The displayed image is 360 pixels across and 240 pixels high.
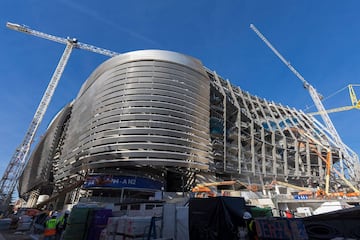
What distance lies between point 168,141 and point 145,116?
21.1 feet

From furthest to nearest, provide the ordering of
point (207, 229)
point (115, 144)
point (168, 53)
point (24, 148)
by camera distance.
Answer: point (24, 148) → point (168, 53) → point (115, 144) → point (207, 229)

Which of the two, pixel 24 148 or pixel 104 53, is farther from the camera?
pixel 104 53

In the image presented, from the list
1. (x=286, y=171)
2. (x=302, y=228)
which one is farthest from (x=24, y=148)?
(x=302, y=228)

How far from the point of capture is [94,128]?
43688mm

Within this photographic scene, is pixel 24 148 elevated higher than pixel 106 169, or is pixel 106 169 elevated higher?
pixel 24 148

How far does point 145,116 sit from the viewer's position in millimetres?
40844

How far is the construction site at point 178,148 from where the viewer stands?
37875mm

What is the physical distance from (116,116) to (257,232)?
37.2m

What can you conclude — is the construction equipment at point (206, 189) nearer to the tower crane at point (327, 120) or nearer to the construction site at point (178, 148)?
the construction site at point (178, 148)

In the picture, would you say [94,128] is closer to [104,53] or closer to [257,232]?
[257,232]

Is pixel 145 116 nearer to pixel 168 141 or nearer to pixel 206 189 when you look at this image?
pixel 168 141

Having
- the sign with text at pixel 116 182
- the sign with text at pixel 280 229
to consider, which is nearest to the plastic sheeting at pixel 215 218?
the sign with text at pixel 280 229

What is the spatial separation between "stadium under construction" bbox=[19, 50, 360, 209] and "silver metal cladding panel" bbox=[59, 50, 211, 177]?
19 cm

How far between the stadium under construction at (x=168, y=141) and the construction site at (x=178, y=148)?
199mm
